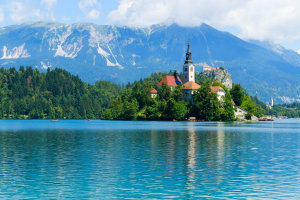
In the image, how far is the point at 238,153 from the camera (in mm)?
53438

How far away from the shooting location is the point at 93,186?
31.1m

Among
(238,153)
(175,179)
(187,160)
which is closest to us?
(175,179)

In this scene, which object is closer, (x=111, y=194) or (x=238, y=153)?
(x=111, y=194)

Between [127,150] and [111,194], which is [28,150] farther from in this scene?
[111,194]

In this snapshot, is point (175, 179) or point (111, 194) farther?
point (175, 179)

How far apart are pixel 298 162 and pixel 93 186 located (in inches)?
962

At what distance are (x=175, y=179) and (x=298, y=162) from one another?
58.6 feet

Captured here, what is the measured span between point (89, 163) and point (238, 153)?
20.1 metres

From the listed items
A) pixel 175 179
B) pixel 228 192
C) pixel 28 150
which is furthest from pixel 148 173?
pixel 28 150

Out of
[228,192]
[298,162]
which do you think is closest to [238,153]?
[298,162]

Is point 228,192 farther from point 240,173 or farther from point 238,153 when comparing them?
point 238,153

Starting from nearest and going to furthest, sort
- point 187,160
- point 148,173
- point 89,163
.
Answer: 1. point 148,173
2. point 89,163
3. point 187,160

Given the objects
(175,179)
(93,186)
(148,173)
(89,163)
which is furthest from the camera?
(89,163)

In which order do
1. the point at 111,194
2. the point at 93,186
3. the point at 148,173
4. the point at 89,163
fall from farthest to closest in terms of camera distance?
the point at 89,163
the point at 148,173
the point at 93,186
the point at 111,194
